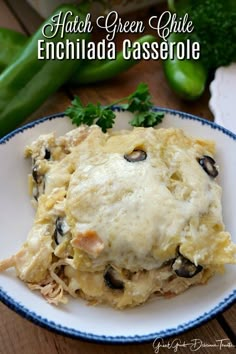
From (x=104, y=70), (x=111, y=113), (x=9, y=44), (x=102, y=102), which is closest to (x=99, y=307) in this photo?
(x=111, y=113)

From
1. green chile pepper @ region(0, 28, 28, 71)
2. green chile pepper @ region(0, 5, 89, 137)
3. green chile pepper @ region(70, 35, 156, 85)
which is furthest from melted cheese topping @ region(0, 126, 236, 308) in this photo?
green chile pepper @ region(0, 28, 28, 71)

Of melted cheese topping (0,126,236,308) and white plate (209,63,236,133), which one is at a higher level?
white plate (209,63,236,133)

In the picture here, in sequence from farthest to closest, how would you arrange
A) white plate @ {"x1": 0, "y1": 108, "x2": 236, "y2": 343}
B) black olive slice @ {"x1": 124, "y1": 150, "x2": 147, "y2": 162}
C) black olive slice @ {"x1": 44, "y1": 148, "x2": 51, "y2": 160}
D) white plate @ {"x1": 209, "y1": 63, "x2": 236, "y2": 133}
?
white plate @ {"x1": 209, "y1": 63, "x2": 236, "y2": 133}
black olive slice @ {"x1": 44, "y1": 148, "x2": 51, "y2": 160}
black olive slice @ {"x1": 124, "y1": 150, "x2": 147, "y2": 162}
white plate @ {"x1": 0, "y1": 108, "x2": 236, "y2": 343}

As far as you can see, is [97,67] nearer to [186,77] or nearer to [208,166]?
[186,77]

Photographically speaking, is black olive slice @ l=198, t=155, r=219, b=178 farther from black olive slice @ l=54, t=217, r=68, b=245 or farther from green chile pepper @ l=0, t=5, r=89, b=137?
green chile pepper @ l=0, t=5, r=89, b=137

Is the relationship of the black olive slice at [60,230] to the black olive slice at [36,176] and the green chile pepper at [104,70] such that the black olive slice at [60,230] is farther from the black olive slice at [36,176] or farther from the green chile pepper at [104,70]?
the green chile pepper at [104,70]
